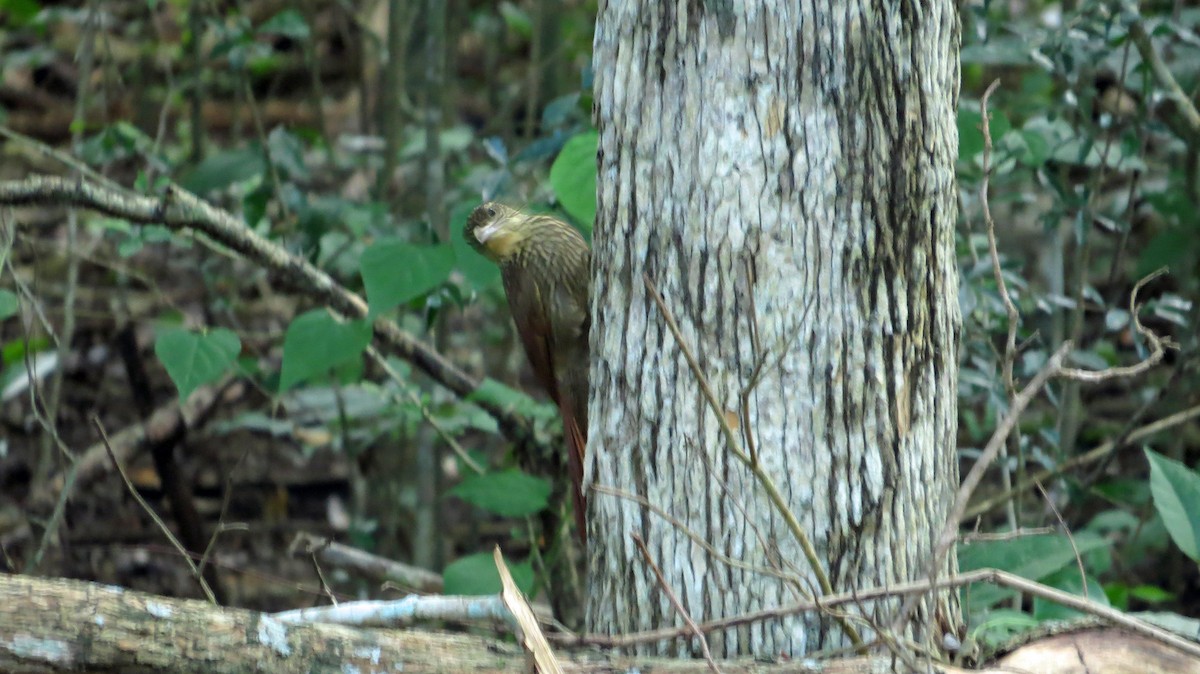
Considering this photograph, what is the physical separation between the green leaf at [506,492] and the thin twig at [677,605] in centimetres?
89

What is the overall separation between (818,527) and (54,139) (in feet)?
18.7

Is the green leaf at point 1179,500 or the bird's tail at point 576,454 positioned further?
the bird's tail at point 576,454

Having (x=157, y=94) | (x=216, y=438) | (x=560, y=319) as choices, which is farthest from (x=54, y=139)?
(x=560, y=319)

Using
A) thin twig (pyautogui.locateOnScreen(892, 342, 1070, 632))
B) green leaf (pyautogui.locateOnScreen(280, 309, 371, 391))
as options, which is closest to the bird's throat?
green leaf (pyautogui.locateOnScreen(280, 309, 371, 391))

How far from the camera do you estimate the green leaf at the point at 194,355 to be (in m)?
2.35

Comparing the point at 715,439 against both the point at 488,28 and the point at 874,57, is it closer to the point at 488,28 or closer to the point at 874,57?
the point at 874,57

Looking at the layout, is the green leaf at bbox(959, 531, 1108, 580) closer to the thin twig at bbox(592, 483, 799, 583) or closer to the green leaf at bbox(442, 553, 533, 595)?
the thin twig at bbox(592, 483, 799, 583)

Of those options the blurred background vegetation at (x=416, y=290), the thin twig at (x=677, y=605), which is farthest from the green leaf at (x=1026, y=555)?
the thin twig at (x=677, y=605)

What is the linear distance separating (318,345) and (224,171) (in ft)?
2.77

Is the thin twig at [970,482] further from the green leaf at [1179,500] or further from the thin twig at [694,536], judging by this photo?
the green leaf at [1179,500]

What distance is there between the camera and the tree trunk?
1.60 metres

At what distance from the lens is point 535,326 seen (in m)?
2.52

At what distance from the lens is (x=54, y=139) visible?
20.3ft

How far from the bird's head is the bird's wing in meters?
0.06
